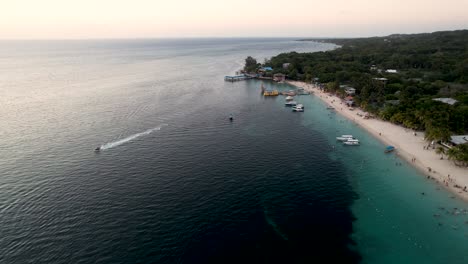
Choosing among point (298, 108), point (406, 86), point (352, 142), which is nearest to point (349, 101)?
point (298, 108)

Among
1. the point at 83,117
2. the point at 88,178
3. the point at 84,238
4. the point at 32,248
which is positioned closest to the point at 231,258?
the point at 84,238

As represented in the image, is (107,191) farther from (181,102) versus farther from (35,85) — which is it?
(35,85)

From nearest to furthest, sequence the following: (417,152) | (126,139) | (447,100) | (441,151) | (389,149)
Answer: (441,151) → (417,152) → (389,149) → (126,139) → (447,100)

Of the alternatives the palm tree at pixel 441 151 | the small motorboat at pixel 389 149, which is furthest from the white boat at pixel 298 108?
the palm tree at pixel 441 151

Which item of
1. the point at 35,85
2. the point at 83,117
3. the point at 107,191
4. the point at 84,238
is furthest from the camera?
the point at 35,85

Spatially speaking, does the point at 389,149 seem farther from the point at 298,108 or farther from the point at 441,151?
the point at 298,108
